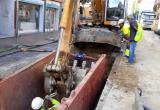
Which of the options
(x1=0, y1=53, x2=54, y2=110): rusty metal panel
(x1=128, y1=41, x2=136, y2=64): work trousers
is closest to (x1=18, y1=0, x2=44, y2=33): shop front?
(x1=128, y1=41, x2=136, y2=64): work trousers

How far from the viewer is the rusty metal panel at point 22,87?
551 centimetres

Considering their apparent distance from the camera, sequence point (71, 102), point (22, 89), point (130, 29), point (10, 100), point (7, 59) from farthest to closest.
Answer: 1. point (7, 59)
2. point (130, 29)
3. point (22, 89)
4. point (10, 100)
5. point (71, 102)

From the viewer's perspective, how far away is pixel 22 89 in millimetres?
6137

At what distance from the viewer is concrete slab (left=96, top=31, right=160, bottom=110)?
260 inches

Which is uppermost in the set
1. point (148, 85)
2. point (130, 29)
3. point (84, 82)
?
point (130, 29)

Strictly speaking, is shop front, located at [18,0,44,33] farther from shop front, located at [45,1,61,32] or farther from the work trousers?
the work trousers

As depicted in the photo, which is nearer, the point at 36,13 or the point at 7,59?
the point at 7,59

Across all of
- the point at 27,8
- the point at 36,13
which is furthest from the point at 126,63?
the point at 36,13

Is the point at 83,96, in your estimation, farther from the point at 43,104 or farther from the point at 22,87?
the point at 22,87

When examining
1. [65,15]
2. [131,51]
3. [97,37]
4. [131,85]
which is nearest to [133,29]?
[131,51]

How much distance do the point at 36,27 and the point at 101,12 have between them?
14663mm

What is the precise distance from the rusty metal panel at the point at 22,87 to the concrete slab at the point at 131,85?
1.45 m

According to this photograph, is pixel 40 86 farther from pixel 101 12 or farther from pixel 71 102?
pixel 101 12

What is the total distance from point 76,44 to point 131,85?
162 inches
